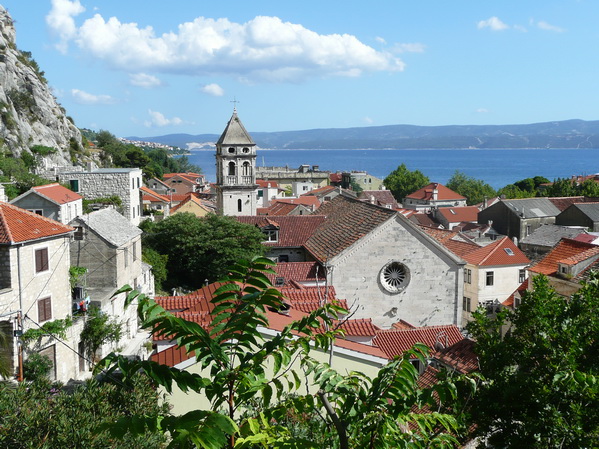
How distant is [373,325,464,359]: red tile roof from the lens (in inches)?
894

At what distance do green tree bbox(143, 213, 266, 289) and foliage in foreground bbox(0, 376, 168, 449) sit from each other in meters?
27.2

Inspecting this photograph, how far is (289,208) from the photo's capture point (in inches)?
2680

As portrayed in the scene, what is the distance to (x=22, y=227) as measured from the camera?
20453mm

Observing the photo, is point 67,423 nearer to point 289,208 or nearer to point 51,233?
point 51,233

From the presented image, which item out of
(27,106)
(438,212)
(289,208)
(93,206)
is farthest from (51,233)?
(438,212)

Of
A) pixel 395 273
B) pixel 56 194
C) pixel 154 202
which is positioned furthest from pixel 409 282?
pixel 154 202

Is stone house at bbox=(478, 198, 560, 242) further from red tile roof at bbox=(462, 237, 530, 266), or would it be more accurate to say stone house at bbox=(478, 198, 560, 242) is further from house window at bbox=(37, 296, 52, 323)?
house window at bbox=(37, 296, 52, 323)

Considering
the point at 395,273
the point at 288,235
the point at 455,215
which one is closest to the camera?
the point at 395,273

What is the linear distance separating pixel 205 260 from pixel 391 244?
44.8 ft

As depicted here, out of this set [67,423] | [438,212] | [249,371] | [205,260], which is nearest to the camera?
[249,371]

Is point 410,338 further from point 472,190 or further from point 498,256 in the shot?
point 472,190

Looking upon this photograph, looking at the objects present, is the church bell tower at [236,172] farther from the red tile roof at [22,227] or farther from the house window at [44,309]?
the house window at [44,309]

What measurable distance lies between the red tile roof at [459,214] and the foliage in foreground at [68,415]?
250 ft

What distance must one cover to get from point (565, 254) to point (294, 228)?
54.8 ft
